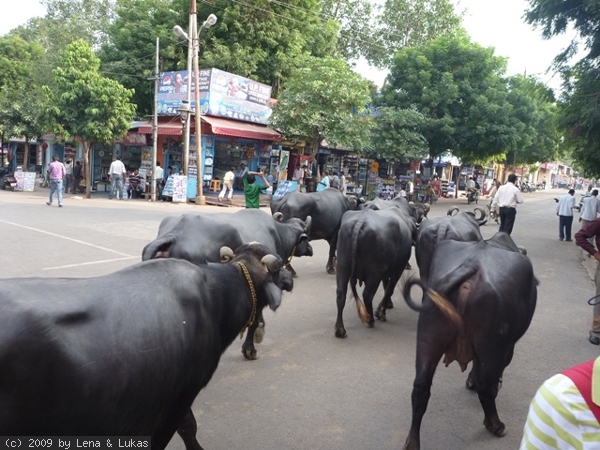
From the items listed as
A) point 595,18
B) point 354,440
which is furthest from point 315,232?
point 595,18

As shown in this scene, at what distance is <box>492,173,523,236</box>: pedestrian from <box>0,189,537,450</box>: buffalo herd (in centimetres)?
868

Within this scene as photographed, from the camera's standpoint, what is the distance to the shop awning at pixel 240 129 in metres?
19.6

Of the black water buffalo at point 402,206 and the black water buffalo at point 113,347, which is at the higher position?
the black water buffalo at point 402,206

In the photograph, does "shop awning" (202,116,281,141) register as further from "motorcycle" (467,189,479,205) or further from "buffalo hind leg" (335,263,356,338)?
"buffalo hind leg" (335,263,356,338)

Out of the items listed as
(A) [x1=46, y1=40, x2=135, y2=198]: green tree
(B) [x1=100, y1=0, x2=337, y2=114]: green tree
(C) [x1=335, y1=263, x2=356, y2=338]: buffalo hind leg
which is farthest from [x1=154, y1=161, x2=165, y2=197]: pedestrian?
(C) [x1=335, y1=263, x2=356, y2=338]: buffalo hind leg

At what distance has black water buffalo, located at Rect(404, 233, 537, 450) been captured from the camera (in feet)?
11.2

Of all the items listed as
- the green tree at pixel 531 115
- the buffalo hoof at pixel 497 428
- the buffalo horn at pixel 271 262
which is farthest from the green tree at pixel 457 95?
the buffalo horn at pixel 271 262

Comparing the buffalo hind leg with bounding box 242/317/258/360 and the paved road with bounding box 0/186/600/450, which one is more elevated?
the buffalo hind leg with bounding box 242/317/258/360

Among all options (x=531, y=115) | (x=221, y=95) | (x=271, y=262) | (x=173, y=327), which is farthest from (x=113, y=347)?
(x=531, y=115)

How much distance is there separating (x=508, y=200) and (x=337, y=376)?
376 inches

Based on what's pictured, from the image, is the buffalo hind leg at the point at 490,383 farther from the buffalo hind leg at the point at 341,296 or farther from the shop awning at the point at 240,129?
the shop awning at the point at 240,129

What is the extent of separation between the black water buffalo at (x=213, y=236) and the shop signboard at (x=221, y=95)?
15.6 meters

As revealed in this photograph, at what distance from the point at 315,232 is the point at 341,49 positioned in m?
28.7

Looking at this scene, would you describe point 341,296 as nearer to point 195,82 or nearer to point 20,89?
point 195,82
